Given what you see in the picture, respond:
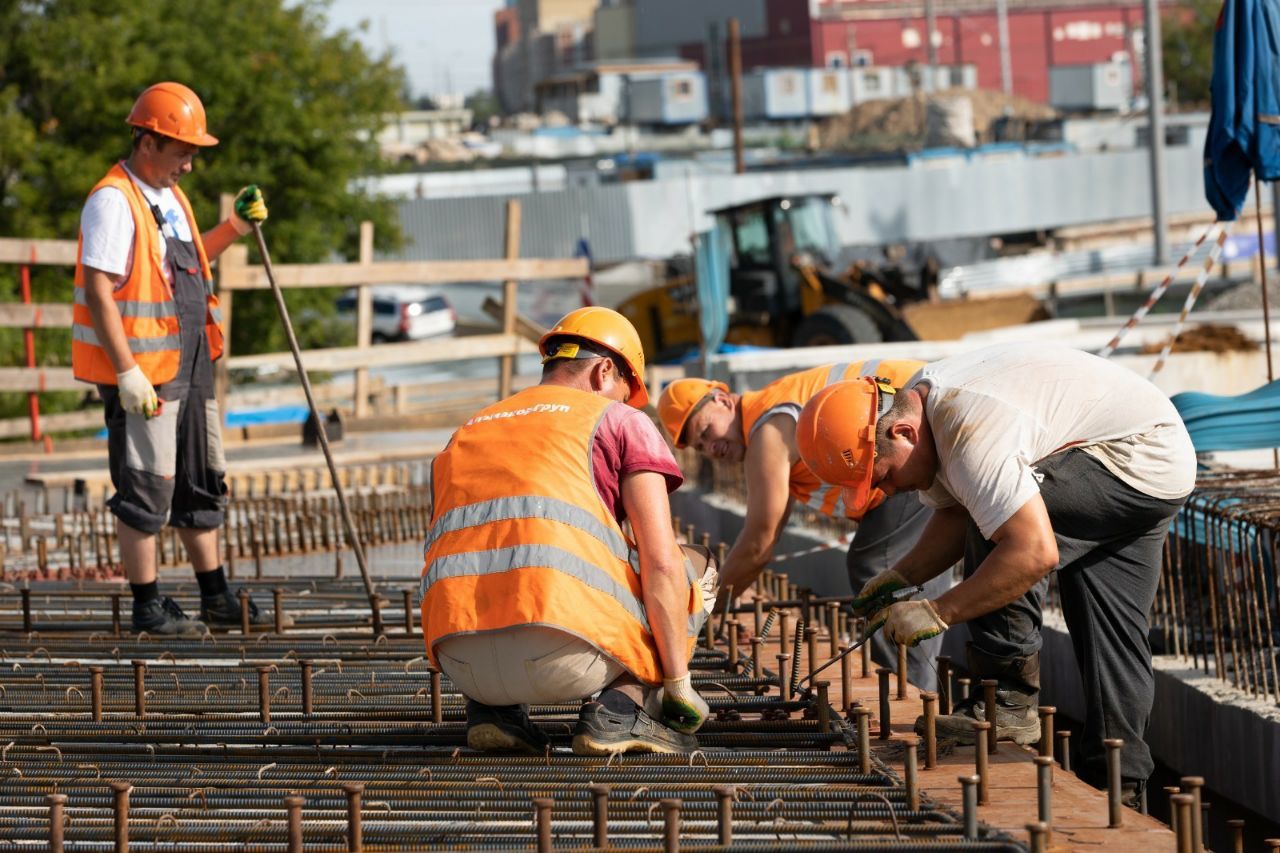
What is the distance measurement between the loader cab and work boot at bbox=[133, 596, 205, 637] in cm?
1438

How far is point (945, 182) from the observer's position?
3506cm

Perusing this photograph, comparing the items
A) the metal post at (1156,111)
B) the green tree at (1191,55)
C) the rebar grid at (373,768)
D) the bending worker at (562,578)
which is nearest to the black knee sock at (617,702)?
the bending worker at (562,578)

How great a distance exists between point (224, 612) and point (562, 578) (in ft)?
9.46

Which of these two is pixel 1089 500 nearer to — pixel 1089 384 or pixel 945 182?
pixel 1089 384

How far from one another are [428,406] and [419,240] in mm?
16588

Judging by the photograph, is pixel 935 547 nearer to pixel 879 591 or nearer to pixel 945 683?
pixel 879 591

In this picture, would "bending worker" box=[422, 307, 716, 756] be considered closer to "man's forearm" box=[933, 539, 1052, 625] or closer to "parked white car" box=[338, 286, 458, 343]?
"man's forearm" box=[933, 539, 1052, 625]

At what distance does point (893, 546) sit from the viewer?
20.0ft

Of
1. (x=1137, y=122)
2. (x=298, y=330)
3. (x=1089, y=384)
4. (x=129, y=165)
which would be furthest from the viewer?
(x=1137, y=122)

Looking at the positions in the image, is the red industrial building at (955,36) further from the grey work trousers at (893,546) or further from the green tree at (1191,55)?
the grey work trousers at (893,546)

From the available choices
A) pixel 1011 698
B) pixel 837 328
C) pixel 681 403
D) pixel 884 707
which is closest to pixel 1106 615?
pixel 1011 698

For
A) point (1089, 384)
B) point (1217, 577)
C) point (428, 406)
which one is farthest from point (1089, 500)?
point (428, 406)

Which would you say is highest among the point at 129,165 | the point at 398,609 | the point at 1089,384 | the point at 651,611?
the point at 129,165

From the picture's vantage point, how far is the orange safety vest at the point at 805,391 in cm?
570
